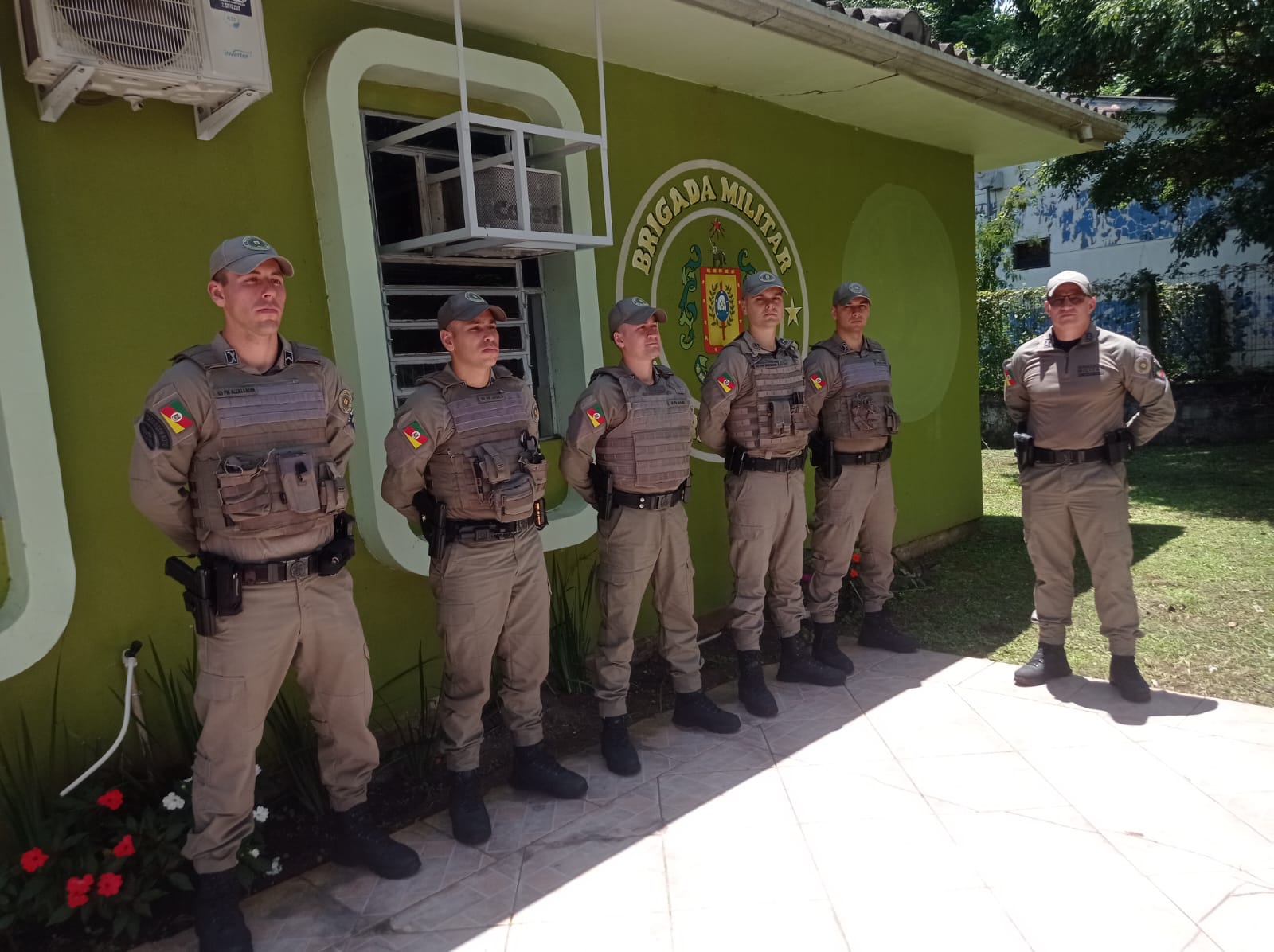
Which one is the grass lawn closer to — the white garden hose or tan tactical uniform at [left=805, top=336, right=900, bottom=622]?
tan tactical uniform at [left=805, top=336, right=900, bottom=622]

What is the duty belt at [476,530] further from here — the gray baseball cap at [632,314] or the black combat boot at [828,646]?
the black combat boot at [828,646]

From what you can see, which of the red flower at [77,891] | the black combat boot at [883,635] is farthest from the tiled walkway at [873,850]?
the black combat boot at [883,635]

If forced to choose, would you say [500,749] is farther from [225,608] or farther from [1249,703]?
[1249,703]

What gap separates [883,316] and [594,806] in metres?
4.75

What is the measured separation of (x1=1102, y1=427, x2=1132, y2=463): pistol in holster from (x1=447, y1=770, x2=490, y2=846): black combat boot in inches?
126

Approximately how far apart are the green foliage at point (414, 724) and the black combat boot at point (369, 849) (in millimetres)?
540

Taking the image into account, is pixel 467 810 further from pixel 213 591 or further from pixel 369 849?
pixel 213 591

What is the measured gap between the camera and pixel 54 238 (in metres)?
3.22

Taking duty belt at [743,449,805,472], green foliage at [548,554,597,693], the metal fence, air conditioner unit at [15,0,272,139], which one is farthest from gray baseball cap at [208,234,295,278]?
the metal fence

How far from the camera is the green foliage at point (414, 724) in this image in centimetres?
395

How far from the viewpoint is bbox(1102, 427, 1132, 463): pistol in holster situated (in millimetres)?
4438

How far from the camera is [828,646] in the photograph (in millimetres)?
5148

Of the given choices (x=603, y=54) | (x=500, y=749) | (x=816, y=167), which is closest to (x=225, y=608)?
(x=500, y=749)

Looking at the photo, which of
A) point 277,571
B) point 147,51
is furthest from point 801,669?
point 147,51
